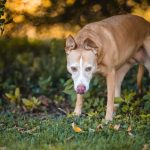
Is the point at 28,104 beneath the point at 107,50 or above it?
beneath

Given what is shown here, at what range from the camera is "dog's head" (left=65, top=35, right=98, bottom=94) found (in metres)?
7.86

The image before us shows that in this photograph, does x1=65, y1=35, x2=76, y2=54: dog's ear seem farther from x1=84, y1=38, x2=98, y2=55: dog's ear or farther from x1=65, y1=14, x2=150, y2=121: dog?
x1=84, y1=38, x2=98, y2=55: dog's ear

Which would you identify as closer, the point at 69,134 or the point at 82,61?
the point at 69,134

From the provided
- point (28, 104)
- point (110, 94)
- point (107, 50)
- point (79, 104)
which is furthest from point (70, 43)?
point (28, 104)

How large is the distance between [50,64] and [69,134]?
5.52 metres

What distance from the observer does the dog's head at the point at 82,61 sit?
7863 mm

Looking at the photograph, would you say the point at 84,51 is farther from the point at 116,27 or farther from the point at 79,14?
the point at 79,14

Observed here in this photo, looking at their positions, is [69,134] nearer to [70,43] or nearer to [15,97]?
[70,43]

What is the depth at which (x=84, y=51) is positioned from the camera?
314 inches

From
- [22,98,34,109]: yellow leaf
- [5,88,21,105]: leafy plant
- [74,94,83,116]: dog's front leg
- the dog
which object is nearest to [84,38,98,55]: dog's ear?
the dog

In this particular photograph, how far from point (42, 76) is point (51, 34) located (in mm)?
939

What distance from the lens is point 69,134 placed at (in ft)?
23.9

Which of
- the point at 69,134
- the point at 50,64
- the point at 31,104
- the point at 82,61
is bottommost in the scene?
the point at 69,134

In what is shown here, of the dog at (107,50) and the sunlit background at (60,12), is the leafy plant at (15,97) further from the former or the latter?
the dog at (107,50)
